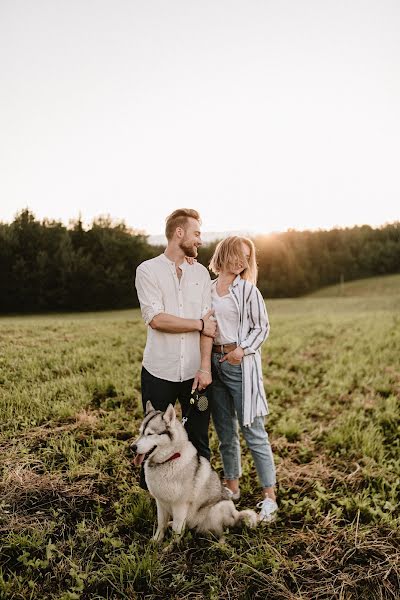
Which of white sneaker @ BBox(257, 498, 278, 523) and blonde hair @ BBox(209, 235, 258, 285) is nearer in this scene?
blonde hair @ BBox(209, 235, 258, 285)

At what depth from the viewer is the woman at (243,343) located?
3.71 metres

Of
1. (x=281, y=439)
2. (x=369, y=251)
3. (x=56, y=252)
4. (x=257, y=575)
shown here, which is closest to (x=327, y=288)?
(x=369, y=251)

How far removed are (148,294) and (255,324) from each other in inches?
40.1

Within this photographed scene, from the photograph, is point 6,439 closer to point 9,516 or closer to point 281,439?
point 9,516

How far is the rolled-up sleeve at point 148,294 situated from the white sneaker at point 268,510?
2.12 metres

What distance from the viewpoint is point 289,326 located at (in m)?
14.5

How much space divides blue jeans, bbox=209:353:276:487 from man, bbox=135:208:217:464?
0.27 m

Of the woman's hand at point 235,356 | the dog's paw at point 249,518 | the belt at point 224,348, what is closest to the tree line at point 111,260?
the belt at point 224,348

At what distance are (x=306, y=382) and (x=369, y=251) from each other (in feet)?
123

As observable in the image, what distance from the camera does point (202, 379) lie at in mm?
3637

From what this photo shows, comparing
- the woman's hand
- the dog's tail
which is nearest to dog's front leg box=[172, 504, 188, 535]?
the dog's tail

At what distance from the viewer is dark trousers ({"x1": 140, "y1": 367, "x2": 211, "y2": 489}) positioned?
3.70 m

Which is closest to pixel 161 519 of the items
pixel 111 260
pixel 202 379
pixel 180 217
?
pixel 202 379

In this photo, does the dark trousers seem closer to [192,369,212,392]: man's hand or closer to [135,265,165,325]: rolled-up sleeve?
[192,369,212,392]: man's hand
